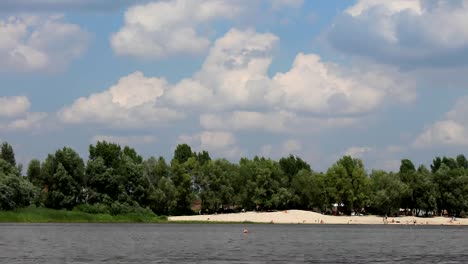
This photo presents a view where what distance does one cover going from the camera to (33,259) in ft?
214

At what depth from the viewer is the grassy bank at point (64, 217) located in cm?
16066

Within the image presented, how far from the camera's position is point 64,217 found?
175 meters

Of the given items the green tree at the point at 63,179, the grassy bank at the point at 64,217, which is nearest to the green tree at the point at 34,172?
the green tree at the point at 63,179

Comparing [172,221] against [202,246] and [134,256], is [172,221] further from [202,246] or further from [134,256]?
[134,256]

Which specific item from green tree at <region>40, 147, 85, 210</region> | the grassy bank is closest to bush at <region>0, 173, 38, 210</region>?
the grassy bank

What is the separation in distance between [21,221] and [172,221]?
3964 centimetres

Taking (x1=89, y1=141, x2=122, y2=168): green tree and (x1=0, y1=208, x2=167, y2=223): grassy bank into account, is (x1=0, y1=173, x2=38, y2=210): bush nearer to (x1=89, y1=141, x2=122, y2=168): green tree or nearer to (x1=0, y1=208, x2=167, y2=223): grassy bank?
(x1=0, y1=208, x2=167, y2=223): grassy bank

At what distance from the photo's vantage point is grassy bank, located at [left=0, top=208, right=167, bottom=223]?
161m

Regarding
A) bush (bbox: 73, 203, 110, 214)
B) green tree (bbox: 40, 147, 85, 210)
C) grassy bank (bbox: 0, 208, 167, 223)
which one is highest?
green tree (bbox: 40, 147, 85, 210)

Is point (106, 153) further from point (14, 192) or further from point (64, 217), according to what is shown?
point (14, 192)

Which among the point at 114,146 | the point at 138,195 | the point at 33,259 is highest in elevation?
the point at 114,146

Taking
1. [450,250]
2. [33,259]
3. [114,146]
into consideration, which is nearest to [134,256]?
[33,259]

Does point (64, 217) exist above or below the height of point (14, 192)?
below

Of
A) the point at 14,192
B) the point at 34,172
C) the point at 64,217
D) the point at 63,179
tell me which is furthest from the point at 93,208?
the point at 14,192
